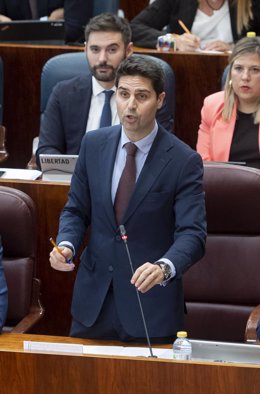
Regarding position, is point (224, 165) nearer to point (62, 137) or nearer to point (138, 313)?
point (138, 313)

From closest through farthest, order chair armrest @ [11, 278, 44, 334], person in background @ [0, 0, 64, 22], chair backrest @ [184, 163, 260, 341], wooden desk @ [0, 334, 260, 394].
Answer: wooden desk @ [0, 334, 260, 394] < chair armrest @ [11, 278, 44, 334] < chair backrest @ [184, 163, 260, 341] < person in background @ [0, 0, 64, 22]

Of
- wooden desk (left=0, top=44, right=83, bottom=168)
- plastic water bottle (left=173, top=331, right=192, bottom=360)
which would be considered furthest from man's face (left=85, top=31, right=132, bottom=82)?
plastic water bottle (left=173, top=331, right=192, bottom=360)

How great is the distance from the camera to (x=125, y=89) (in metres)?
2.27

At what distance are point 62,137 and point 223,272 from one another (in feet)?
2.83

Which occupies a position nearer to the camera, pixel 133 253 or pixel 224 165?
pixel 133 253

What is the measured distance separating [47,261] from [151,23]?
5.51ft

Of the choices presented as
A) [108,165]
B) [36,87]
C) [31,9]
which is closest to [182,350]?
[108,165]

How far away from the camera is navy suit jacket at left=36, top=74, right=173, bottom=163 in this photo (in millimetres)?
3262

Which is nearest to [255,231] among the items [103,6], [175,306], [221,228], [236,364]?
[221,228]

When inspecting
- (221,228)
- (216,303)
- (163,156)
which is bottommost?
(216,303)

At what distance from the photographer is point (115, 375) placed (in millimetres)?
1802

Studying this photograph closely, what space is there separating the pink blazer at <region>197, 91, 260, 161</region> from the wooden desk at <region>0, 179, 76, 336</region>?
0.66 metres

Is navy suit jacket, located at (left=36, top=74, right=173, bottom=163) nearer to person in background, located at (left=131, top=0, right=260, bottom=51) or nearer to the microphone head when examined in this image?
person in background, located at (left=131, top=0, right=260, bottom=51)

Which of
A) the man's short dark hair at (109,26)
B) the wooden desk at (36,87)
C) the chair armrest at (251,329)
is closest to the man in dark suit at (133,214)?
the chair armrest at (251,329)
